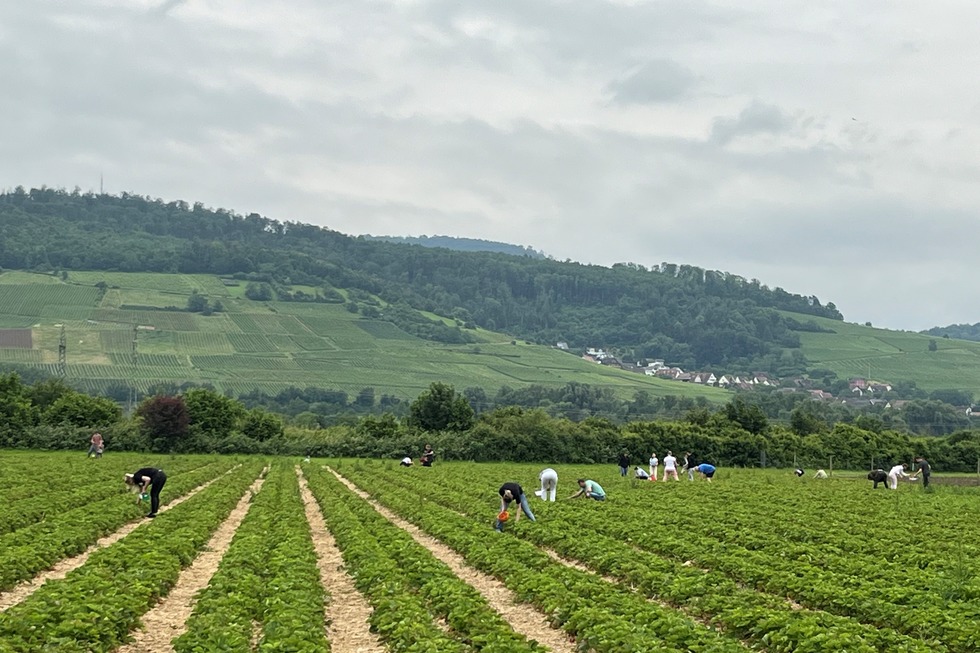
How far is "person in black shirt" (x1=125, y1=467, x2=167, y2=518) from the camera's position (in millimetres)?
34000

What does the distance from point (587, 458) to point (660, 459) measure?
670 centimetres

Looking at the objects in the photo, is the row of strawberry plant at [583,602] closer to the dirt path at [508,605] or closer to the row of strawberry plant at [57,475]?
the dirt path at [508,605]

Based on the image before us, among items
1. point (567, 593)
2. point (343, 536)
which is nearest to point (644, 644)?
point (567, 593)

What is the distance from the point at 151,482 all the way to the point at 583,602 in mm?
20806

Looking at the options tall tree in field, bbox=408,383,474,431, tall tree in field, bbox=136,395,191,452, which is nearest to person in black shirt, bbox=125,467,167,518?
tall tree in field, bbox=136,395,191,452

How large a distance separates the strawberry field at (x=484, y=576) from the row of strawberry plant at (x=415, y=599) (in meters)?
0.06

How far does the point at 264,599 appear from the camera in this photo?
736 inches

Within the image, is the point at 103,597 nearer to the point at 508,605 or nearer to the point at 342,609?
the point at 342,609

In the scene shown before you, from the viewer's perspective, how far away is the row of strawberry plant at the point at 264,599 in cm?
1512

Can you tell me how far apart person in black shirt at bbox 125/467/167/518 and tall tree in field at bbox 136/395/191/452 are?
163 feet

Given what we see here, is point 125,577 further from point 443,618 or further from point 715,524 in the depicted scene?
point 715,524

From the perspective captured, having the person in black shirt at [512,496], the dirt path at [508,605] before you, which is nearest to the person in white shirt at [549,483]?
the person in black shirt at [512,496]

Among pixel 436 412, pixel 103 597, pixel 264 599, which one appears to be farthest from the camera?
pixel 436 412

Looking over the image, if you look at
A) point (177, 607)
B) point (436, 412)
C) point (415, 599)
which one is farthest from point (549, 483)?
point (436, 412)
